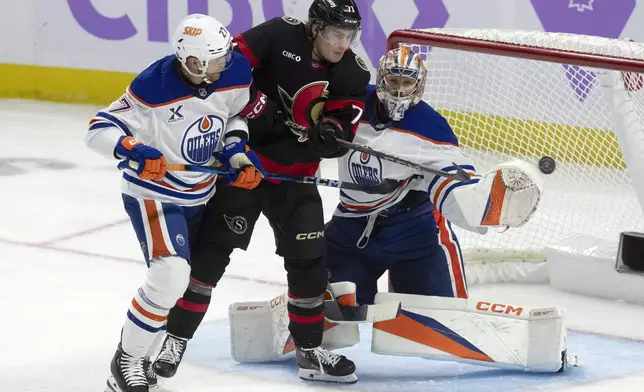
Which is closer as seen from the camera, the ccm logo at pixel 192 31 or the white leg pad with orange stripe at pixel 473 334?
the ccm logo at pixel 192 31

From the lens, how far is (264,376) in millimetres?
3107

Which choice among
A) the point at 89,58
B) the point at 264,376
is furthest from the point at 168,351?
the point at 89,58

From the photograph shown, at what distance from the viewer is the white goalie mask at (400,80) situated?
303 centimetres

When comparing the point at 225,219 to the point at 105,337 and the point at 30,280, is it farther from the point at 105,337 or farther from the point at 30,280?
the point at 30,280

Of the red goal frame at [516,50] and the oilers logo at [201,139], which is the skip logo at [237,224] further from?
the red goal frame at [516,50]

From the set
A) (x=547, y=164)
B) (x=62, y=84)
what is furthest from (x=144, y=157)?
(x=62, y=84)

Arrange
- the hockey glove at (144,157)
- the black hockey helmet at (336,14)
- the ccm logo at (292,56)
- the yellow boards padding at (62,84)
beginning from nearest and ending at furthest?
the hockey glove at (144,157) < the black hockey helmet at (336,14) < the ccm logo at (292,56) < the yellow boards padding at (62,84)

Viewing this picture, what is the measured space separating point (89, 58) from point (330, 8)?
4.09 metres

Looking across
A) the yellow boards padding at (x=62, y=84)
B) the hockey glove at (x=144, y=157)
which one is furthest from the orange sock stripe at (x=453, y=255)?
the yellow boards padding at (x=62, y=84)

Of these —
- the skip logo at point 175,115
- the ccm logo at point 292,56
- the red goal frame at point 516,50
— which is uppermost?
the red goal frame at point 516,50

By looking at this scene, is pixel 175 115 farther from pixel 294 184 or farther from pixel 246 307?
pixel 246 307

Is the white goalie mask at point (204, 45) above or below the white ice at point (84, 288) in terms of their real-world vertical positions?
above

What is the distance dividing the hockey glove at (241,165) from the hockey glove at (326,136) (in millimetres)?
175

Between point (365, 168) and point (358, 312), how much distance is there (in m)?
0.39
